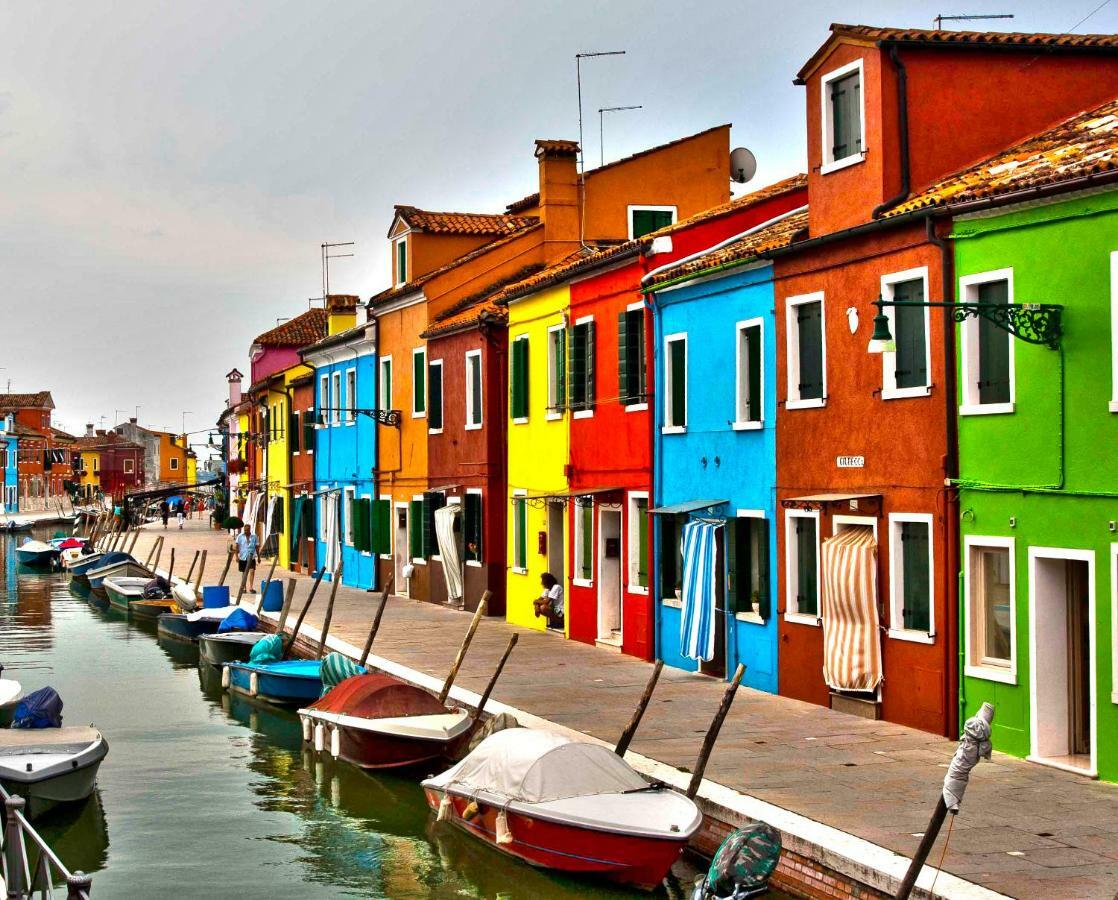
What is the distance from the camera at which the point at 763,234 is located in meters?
21.5

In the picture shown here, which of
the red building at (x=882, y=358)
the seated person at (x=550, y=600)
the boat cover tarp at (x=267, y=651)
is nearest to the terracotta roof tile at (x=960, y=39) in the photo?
the red building at (x=882, y=358)

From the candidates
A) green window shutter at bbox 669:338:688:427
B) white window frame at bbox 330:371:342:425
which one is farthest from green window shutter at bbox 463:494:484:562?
white window frame at bbox 330:371:342:425

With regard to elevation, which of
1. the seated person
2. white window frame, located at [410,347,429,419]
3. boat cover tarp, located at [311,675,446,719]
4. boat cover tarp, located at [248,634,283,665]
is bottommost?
boat cover tarp, located at [248,634,283,665]

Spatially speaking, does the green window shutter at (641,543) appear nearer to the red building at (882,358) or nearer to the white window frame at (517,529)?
the red building at (882,358)

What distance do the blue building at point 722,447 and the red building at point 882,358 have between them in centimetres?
54

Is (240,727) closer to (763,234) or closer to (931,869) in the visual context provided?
(763,234)

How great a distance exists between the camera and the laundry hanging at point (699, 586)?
20406 millimetres

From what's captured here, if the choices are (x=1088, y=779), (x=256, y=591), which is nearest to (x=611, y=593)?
(x=1088, y=779)

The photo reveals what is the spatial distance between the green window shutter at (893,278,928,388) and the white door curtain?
16680mm

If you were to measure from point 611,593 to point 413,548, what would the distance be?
11.9 m

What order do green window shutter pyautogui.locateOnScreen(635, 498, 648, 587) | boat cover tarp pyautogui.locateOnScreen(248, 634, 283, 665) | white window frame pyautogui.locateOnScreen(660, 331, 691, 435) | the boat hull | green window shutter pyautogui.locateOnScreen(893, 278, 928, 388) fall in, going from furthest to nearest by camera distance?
1. boat cover tarp pyautogui.locateOnScreen(248, 634, 283, 665)
2. green window shutter pyautogui.locateOnScreen(635, 498, 648, 587)
3. white window frame pyautogui.locateOnScreen(660, 331, 691, 435)
4. green window shutter pyautogui.locateOnScreen(893, 278, 928, 388)
5. the boat hull

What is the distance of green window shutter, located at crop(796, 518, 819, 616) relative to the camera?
733 inches

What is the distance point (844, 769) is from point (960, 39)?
8.68 metres

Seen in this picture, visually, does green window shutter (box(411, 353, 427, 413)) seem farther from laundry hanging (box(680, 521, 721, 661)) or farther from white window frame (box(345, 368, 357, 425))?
laundry hanging (box(680, 521, 721, 661))
